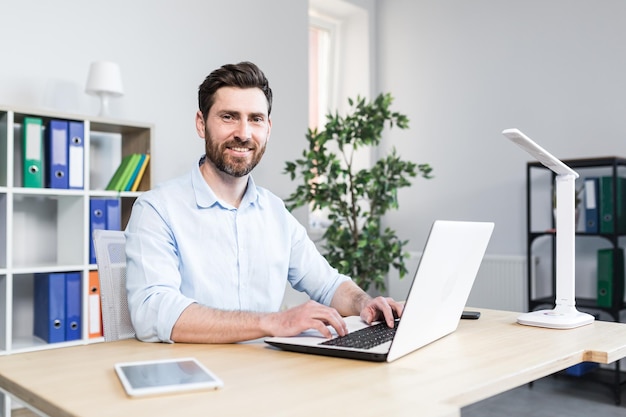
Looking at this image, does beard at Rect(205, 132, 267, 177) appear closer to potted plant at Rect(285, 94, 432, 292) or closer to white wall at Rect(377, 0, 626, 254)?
potted plant at Rect(285, 94, 432, 292)

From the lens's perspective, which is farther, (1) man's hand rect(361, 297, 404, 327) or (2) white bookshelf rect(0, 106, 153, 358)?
(2) white bookshelf rect(0, 106, 153, 358)

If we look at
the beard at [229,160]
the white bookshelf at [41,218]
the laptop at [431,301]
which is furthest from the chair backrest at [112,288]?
the white bookshelf at [41,218]

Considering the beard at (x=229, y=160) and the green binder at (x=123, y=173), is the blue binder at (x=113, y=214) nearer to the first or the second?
the green binder at (x=123, y=173)

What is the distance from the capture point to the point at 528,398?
10.6ft

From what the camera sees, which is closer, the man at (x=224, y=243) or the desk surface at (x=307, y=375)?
the desk surface at (x=307, y=375)

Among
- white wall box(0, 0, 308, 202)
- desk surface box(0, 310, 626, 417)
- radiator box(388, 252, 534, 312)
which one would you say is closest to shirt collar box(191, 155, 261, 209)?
desk surface box(0, 310, 626, 417)

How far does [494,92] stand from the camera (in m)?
4.20

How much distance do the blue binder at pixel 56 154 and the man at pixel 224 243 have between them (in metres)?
1.23

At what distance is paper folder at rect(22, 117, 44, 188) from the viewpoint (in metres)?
2.62

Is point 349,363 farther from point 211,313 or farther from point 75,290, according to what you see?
point 75,290

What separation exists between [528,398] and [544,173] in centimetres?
142

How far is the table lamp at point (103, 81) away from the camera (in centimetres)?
289

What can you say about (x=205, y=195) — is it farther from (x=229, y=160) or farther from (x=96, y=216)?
(x=96, y=216)

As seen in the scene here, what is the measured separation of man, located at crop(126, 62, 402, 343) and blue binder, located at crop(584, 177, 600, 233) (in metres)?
2.14
